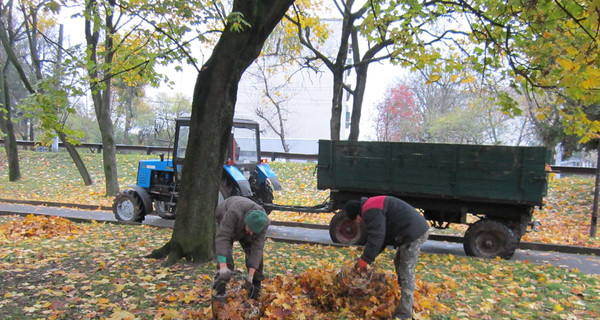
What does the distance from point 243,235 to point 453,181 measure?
17.2ft

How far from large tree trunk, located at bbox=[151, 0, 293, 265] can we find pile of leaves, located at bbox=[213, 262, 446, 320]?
1799 mm

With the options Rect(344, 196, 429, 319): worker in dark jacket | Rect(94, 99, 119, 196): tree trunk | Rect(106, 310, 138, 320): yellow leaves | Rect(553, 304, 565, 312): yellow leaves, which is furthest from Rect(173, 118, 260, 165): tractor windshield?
Rect(553, 304, 565, 312): yellow leaves

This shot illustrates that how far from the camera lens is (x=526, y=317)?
15.9 feet

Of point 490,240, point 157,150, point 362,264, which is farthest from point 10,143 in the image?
point 362,264

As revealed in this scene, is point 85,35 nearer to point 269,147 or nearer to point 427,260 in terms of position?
point 427,260

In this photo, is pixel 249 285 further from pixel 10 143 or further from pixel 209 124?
pixel 10 143

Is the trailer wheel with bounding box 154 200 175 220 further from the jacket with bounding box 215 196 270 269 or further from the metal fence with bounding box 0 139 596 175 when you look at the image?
the jacket with bounding box 215 196 270 269

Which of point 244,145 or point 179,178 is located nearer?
point 179,178

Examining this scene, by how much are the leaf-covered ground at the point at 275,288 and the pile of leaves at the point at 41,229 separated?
2.06ft

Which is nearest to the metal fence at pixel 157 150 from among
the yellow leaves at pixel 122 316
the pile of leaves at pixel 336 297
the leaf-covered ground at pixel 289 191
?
the leaf-covered ground at pixel 289 191

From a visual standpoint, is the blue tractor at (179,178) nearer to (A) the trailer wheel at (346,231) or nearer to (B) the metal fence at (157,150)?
(A) the trailer wheel at (346,231)

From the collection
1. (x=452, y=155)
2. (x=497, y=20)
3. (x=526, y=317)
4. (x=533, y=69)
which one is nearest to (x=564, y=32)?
(x=533, y=69)

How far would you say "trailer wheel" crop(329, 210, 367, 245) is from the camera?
9.09m

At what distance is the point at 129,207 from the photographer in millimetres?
11156
